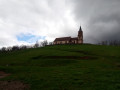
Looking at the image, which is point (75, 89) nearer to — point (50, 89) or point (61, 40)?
point (50, 89)

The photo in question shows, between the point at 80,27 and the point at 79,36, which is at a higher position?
the point at 80,27

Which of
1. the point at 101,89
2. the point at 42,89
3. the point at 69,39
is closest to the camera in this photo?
the point at 101,89

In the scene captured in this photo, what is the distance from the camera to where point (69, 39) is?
148 metres

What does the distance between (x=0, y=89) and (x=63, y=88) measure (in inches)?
266

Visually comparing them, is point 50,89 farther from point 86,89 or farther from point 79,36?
point 79,36

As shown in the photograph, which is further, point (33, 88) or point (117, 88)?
point (33, 88)

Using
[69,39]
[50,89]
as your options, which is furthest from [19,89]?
[69,39]

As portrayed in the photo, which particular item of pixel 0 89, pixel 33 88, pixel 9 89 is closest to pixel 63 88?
pixel 33 88

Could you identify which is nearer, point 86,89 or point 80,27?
point 86,89

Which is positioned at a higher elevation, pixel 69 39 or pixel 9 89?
pixel 69 39

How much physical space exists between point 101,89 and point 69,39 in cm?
13631

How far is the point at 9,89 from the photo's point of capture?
46.5 feet

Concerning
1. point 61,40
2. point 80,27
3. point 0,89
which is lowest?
point 0,89

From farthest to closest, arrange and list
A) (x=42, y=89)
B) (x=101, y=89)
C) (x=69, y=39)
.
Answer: (x=69, y=39), (x=42, y=89), (x=101, y=89)
